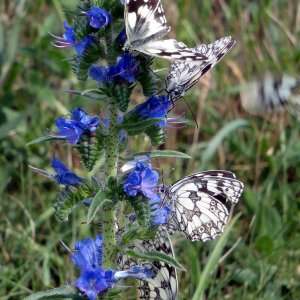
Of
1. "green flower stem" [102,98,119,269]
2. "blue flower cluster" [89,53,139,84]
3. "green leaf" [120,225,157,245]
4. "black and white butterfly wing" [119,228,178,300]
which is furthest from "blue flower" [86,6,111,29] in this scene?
"black and white butterfly wing" [119,228,178,300]

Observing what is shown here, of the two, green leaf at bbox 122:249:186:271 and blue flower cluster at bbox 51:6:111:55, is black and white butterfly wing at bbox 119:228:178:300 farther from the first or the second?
blue flower cluster at bbox 51:6:111:55

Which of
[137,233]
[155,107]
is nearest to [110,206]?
[137,233]

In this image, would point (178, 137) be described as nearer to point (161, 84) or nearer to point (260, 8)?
point (260, 8)

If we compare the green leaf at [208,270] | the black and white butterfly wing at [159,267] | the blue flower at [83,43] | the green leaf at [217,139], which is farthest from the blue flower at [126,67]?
the green leaf at [217,139]

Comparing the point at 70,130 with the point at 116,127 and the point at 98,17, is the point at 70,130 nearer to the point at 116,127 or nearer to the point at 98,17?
the point at 116,127

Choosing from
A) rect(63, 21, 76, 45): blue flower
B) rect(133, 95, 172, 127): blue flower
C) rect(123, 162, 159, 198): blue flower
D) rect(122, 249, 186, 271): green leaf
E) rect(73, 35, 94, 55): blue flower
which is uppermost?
rect(63, 21, 76, 45): blue flower

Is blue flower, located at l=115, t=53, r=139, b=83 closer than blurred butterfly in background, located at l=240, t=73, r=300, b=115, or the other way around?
blue flower, located at l=115, t=53, r=139, b=83

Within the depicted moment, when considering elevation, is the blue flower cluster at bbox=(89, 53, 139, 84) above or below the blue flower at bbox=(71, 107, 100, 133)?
above

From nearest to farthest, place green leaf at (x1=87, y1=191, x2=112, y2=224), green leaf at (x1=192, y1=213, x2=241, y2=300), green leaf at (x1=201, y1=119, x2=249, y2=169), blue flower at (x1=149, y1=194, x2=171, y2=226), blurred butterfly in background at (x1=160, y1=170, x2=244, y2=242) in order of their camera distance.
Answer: green leaf at (x1=87, y1=191, x2=112, y2=224) < blue flower at (x1=149, y1=194, x2=171, y2=226) < green leaf at (x1=192, y1=213, x2=241, y2=300) < blurred butterfly in background at (x1=160, y1=170, x2=244, y2=242) < green leaf at (x1=201, y1=119, x2=249, y2=169)

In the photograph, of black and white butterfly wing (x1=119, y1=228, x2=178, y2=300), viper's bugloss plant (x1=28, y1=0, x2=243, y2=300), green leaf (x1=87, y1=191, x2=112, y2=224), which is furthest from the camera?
black and white butterfly wing (x1=119, y1=228, x2=178, y2=300)
